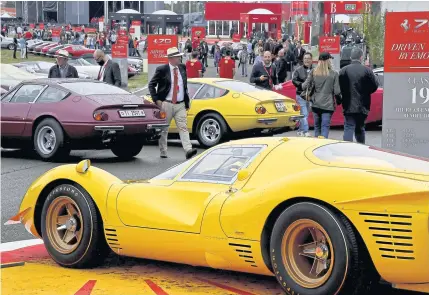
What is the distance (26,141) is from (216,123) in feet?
11.0

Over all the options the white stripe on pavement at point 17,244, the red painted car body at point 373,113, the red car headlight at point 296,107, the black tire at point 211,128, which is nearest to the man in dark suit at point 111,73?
the black tire at point 211,128

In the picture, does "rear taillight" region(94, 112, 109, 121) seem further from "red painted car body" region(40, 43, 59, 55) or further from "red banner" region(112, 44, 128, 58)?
"red painted car body" region(40, 43, 59, 55)

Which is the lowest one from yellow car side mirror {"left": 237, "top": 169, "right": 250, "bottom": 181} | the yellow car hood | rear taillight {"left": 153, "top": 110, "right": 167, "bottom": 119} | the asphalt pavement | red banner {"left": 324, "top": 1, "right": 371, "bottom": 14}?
the asphalt pavement

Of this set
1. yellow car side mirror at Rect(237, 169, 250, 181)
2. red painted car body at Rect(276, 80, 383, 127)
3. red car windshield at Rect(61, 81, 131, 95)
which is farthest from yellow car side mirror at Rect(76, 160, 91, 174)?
red painted car body at Rect(276, 80, 383, 127)

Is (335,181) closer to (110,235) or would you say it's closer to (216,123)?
(110,235)

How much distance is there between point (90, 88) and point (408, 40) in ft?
16.8

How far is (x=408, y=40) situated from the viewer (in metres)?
10.7

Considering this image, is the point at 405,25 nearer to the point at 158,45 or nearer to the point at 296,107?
the point at 296,107

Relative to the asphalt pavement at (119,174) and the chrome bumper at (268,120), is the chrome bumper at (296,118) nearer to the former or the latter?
the chrome bumper at (268,120)

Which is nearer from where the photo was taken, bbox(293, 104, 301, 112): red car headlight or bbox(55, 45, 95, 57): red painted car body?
bbox(293, 104, 301, 112): red car headlight

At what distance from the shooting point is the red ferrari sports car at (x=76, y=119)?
13.0 metres

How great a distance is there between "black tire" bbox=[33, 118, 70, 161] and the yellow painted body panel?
2.62m

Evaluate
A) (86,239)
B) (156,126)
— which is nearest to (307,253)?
(86,239)

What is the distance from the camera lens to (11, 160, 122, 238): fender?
6.54 metres
